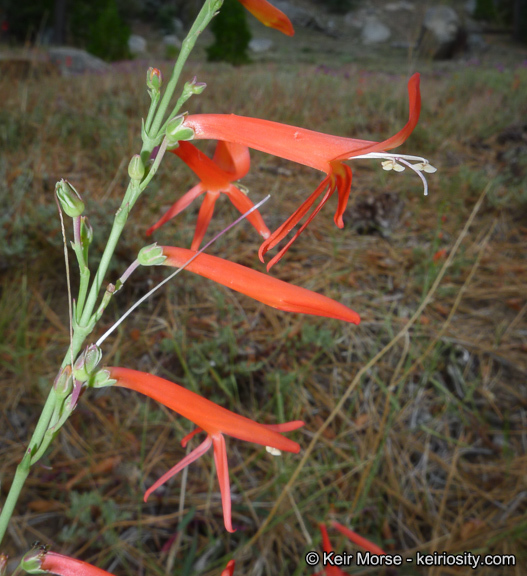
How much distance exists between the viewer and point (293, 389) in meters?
1.59

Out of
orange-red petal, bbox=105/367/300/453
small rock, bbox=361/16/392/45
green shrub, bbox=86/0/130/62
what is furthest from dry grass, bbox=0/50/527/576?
small rock, bbox=361/16/392/45

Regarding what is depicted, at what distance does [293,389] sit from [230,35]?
1270 centimetres

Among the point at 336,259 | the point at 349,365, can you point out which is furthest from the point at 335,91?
the point at 349,365

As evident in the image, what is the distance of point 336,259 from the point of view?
2129mm

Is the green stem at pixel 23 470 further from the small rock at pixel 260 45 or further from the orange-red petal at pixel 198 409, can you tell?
the small rock at pixel 260 45

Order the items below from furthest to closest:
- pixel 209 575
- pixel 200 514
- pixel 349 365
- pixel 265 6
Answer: pixel 349 365 < pixel 200 514 < pixel 209 575 < pixel 265 6

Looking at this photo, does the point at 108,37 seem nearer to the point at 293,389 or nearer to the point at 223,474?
the point at 293,389

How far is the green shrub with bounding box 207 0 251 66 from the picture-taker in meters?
11.3

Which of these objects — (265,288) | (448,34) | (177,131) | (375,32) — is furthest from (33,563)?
(375,32)

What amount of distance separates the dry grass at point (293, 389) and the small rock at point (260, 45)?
20412 mm

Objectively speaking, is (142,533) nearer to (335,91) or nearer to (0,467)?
(0,467)

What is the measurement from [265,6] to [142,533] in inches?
52.8

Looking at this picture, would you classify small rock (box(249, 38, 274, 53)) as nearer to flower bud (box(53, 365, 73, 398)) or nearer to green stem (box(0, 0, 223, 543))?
green stem (box(0, 0, 223, 543))

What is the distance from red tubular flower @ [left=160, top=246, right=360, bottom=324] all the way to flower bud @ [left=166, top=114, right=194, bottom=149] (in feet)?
0.50
